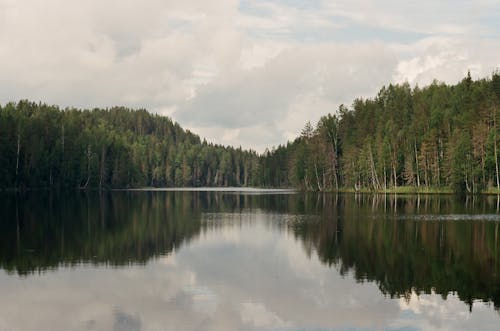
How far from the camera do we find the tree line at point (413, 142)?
114 metres

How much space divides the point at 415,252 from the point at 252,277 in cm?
1244

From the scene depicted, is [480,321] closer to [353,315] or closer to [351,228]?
[353,315]

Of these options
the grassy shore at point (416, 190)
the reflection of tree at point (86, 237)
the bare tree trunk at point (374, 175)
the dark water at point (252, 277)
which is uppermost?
the bare tree trunk at point (374, 175)

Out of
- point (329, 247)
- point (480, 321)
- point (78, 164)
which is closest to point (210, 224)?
point (329, 247)

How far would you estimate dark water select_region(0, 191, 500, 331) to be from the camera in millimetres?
24031

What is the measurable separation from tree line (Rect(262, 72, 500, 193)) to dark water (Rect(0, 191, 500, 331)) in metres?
60.1

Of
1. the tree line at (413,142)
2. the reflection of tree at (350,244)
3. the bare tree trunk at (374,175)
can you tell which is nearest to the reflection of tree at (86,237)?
the reflection of tree at (350,244)

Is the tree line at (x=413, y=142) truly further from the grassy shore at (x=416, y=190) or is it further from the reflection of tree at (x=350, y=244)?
the reflection of tree at (x=350, y=244)

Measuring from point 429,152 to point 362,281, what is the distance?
3971 inches

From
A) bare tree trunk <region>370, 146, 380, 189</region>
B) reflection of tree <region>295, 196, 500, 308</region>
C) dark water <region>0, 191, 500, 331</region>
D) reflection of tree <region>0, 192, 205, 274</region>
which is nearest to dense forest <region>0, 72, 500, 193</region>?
bare tree trunk <region>370, 146, 380, 189</region>

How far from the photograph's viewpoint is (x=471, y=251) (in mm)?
39938

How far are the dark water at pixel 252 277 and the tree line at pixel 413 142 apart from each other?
60112 mm

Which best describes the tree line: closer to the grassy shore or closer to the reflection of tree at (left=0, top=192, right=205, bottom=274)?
the grassy shore

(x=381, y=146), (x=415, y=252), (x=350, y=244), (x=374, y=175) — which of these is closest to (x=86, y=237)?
(x=350, y=244)
